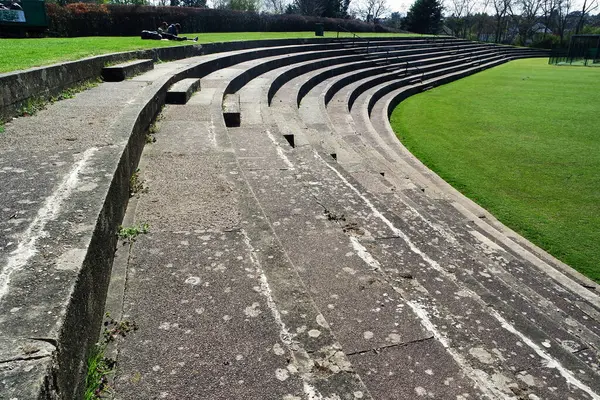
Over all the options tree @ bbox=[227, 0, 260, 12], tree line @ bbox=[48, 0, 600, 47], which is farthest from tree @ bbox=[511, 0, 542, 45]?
tree @ bbox=[227, 0, 260, 12]

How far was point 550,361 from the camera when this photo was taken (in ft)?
8.31

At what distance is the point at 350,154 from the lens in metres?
7.48

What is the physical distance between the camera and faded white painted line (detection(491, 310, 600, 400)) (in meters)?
2.41

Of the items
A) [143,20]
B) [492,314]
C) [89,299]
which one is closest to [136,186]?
[89,299]

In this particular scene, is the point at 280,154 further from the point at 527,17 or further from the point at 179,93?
the point at 527,17

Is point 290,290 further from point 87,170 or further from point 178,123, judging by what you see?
point 178,123

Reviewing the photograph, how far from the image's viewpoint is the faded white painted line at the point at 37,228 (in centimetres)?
191

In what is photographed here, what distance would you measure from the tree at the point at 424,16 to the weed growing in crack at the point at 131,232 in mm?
58075

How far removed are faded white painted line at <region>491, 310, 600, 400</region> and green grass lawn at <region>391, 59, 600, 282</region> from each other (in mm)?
3212

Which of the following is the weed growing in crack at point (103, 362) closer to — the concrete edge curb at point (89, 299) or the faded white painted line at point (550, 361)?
the concrete edge curb at point (89, 299)

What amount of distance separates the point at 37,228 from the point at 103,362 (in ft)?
2.88

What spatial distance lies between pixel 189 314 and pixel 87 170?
1537 millimetres

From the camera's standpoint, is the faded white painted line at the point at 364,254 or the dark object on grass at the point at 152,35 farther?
the dark object on grass at the point at 152,35

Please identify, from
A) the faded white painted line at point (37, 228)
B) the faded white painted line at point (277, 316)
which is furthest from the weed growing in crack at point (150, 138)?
the faded white painted line at point (277, 316)
